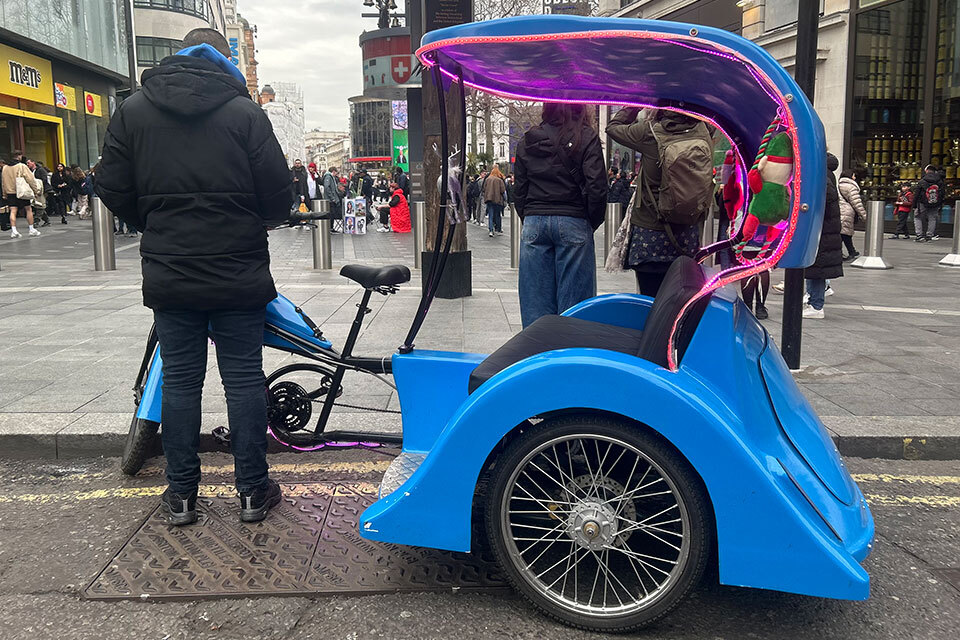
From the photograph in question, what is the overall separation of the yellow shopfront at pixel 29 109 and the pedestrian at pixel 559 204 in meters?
24.8

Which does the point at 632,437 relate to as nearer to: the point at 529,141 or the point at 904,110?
the point at 529,141

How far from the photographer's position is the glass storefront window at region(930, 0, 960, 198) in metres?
17.5

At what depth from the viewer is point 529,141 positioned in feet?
15.4

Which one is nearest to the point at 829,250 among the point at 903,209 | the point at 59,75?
the point at 903,209

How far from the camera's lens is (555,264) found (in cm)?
485

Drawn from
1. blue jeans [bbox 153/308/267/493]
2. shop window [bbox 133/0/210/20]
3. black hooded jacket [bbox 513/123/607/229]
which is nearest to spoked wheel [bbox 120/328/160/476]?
blue jeans [bbox 153/308/267/493]

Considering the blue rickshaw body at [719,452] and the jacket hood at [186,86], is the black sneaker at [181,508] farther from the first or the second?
the jacket hood at [186,86]

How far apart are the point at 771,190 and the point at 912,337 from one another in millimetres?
5351

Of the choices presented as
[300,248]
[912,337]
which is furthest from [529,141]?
[300,248]

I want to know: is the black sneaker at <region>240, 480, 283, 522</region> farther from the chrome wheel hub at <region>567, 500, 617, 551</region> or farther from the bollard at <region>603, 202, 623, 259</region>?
the bollard at <region>603, 202, 623, 259</region>

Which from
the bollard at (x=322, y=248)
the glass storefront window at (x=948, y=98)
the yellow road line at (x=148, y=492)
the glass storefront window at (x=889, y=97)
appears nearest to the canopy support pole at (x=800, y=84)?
the yellow road line at (x=148, y=492)

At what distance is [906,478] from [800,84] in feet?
8.68

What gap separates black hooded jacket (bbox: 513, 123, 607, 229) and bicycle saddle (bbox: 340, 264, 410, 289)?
4.29 feet

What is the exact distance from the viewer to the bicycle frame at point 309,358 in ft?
12.3
